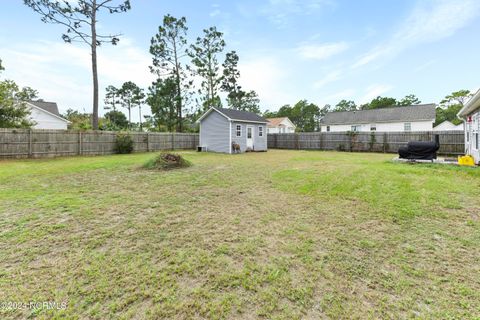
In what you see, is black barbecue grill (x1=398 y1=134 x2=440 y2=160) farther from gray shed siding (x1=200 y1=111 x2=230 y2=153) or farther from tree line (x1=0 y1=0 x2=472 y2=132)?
tree line (x1=0 y1=0 x2=472 y2=132)

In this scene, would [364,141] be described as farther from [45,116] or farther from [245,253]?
[45,116]

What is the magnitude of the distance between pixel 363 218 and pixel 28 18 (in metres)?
18.3

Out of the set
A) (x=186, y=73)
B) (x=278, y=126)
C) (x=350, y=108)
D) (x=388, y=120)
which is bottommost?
(x=388, y=120)

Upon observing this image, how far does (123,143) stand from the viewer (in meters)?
14.6

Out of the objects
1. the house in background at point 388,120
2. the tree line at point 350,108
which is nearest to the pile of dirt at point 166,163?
the house in background at point 388,120

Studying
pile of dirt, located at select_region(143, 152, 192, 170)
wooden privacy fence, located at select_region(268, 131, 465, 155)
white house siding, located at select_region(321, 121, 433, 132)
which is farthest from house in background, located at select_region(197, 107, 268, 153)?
white house siding, located at select_region(321, 121, 433, 132)

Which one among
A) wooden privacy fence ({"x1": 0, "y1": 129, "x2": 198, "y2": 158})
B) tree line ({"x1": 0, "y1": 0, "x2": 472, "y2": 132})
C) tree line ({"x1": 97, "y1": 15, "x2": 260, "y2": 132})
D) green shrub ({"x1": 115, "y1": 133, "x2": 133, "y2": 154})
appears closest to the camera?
wooden privacy fence ({"x1": 0, "y1": 129, "x2": 198, "y2": 158})

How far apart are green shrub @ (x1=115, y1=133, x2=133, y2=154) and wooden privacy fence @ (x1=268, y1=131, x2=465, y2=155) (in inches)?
512

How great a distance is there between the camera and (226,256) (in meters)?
2.43

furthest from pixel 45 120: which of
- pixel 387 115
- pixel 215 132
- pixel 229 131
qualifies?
pixel 387 115

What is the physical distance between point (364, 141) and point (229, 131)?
10.4m

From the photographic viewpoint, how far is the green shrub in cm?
1455

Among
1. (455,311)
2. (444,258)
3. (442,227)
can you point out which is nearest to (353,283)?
(455,311)

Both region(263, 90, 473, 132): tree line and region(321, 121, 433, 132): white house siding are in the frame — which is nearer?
region(321, 121, 433, 132): white house siding
